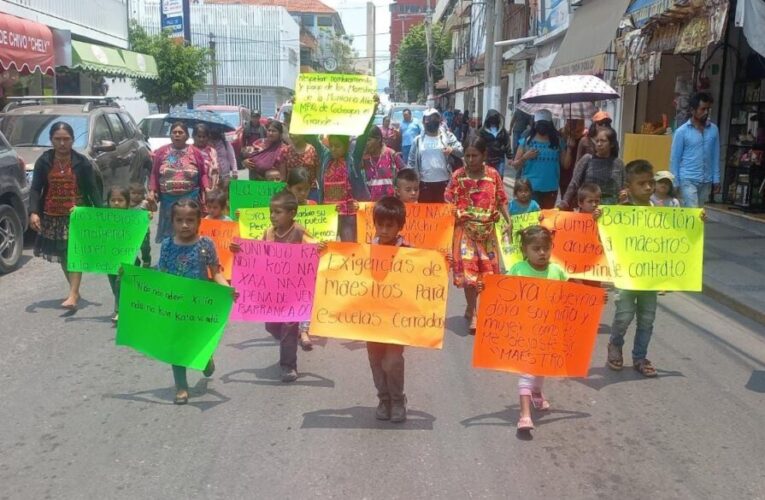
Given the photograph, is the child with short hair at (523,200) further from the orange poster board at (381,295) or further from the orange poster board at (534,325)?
the orange poster board at (381,295)

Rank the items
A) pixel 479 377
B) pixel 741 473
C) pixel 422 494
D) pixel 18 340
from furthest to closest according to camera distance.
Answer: pixel 18 340 → pixel 479 377 → pixel 741 473 → pixel 422 494

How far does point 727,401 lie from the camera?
517 centimetres

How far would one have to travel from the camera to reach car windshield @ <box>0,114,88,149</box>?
11.5m

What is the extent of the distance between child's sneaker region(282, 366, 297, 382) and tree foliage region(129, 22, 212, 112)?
101 ft

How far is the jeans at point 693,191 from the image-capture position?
350 inches

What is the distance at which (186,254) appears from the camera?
506 centimetres

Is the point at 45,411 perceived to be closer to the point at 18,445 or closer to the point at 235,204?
the point at 18,445

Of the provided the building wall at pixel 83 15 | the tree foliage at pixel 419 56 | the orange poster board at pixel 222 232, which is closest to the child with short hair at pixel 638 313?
the orange poster board at pixel 222 232

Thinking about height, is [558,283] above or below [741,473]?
above

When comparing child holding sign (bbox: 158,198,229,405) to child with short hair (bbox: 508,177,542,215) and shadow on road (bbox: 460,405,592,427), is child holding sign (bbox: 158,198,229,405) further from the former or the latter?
child with short hair (bbox: 508,177,542,215)

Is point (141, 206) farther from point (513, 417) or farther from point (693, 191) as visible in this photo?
point (693, 191)

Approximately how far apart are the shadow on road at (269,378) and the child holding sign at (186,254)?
346 mm

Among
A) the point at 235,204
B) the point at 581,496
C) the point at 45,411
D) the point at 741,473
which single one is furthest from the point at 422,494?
the point at 235,204

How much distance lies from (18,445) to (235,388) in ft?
4.50
